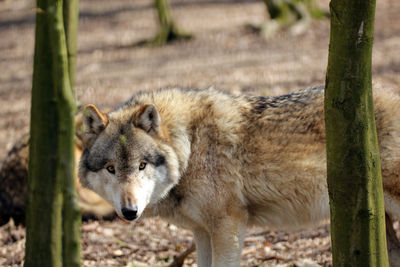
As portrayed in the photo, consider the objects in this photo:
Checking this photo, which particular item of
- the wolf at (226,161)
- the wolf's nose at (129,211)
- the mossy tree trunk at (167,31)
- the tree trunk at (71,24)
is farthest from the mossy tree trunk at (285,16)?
the wolf's nose at (129,211)

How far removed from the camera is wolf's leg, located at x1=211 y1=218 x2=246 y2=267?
4.58m

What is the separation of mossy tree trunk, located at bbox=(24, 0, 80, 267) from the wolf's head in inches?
45.2

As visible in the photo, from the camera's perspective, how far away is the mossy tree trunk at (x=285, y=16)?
14722 mm

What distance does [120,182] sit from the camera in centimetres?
441

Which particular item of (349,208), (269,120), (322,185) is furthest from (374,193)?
(269,120)

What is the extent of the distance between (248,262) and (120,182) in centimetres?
204

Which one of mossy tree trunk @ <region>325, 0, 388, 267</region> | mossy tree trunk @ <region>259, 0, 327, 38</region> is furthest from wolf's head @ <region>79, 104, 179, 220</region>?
mossy tree trunk @ <region>259, 0, 327, 38</region>

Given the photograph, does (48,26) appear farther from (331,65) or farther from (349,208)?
(349,208)

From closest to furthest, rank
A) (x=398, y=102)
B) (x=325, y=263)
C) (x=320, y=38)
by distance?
(x=398, y=102), (x=325, y=263), (x=320, y=38)

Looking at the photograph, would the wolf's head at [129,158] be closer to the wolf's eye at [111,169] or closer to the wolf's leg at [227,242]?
the wolf's eye at [111,169]

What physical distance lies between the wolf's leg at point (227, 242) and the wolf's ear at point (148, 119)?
3.37ft

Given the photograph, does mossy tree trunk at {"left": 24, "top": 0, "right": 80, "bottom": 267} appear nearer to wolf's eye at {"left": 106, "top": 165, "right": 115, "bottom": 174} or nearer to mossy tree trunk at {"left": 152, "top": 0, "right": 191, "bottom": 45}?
wolf's eye at {"left": 106, "top": 165, "right": 115, "bottom": 174}

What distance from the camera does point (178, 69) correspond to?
12.6 metres

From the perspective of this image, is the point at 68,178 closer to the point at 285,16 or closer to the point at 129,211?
the point at 129,211
